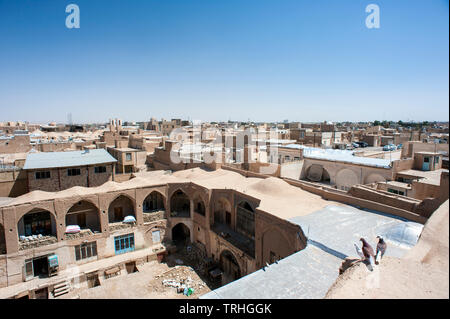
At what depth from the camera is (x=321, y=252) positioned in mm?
10117

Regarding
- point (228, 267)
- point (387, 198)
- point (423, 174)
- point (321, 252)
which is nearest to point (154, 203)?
point (228, 267)

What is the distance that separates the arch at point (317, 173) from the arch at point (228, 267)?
10809 mm

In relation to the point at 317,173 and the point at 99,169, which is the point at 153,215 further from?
the point at 317,173

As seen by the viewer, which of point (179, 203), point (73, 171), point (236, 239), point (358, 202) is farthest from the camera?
point (179, 203)


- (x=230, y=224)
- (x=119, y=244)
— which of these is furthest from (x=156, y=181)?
(x=230, y=224)

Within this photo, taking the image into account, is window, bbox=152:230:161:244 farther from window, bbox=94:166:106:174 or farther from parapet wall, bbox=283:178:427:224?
parapet wall, bbox=283:178:427:224

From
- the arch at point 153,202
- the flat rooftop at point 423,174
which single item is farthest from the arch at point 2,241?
the flat rooftop at point 423,174

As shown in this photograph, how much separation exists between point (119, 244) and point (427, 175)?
23.5 m

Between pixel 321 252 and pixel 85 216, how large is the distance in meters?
18.5

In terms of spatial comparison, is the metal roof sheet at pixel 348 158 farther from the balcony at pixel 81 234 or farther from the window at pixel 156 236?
the balcony at pixel 81 234

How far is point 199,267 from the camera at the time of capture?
2022cm

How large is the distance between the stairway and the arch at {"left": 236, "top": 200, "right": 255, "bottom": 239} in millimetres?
12139

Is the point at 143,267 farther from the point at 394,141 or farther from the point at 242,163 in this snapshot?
the point at 394,141

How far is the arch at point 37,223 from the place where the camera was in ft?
63.2
